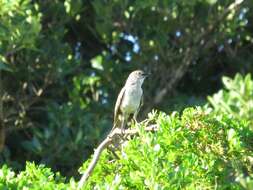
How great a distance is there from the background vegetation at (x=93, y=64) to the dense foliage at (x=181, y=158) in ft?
13.1

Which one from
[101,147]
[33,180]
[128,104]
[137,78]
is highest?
[137,78]

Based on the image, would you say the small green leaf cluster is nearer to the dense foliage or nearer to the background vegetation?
the dense foliage

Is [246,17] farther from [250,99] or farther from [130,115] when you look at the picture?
[250,99]

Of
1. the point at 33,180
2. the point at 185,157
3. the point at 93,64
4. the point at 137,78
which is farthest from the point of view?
the point at 93,64

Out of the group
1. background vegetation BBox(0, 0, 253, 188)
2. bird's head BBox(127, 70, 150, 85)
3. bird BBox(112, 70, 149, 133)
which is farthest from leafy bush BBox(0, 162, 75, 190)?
background vegetation BBox(0, 0, 253, 188)

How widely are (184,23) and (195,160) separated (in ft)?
20.3

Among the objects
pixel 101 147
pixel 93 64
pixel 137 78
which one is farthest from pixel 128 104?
pixel 101 147

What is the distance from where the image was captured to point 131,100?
8.98 m

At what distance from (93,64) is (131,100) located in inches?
94.2

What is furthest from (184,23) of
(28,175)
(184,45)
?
(28,175)

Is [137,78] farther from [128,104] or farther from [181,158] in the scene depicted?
[181,158]

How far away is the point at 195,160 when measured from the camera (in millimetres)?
5543

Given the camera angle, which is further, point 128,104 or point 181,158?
point 128,104

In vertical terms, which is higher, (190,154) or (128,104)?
(128,104)
